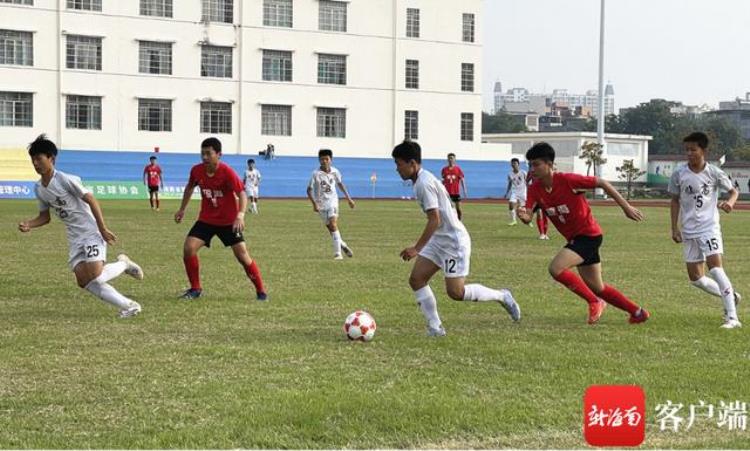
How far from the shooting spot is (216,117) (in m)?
64.4

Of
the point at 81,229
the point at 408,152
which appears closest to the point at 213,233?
the point at 81,229

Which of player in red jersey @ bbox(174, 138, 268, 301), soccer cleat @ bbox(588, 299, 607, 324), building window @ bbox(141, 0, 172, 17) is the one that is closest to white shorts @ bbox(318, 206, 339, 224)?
player in red jersey @ bbox(174, 138, 268, 301)

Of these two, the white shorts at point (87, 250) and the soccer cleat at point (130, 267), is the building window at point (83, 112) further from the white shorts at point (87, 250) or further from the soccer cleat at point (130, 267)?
the white shorts at point (87, 250)

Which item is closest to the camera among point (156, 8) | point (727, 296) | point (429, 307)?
point (429, 307)

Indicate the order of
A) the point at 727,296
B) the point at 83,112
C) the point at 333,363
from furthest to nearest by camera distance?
1. the point at 83,112
2. the point at 727,296
3. the point at 333,363

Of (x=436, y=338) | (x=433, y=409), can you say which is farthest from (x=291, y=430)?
(x=436, y=338)

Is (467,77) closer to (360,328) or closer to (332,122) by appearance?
(332,122)

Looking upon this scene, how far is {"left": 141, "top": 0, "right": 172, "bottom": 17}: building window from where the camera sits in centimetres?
6244

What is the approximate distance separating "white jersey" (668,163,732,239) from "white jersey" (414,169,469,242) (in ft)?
8.89

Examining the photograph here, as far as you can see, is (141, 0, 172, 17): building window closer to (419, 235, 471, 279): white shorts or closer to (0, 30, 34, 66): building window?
(0, 30, 34, 66): building window

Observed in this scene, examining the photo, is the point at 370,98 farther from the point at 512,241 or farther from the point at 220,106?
the point at 512,241

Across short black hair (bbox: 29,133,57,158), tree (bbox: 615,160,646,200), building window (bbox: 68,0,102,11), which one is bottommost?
tree (bbox: 615,160,646,200)

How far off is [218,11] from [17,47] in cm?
1186

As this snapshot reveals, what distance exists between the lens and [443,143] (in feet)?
232
